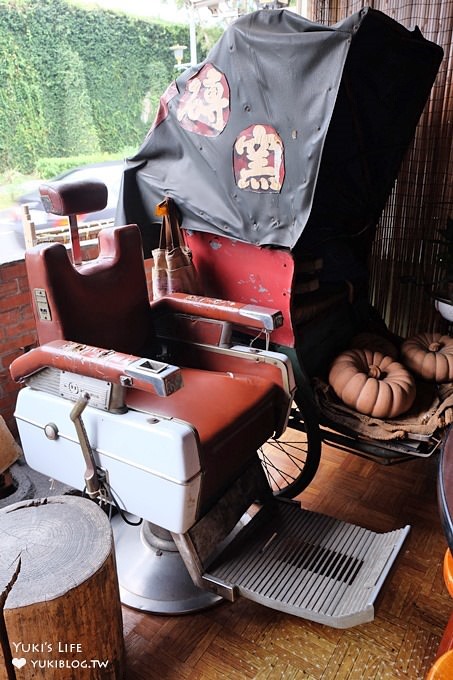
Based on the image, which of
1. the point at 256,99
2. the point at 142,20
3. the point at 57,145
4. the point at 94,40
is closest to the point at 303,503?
the point at 256,99

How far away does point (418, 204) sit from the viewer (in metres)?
2.85

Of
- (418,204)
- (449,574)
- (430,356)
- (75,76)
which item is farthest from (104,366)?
(75,76)

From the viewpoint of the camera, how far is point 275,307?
7.19 ft

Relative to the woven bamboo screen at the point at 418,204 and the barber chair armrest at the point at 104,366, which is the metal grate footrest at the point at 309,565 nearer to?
the barber chair armrest at the point at 104,366

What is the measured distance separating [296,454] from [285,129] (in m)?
1.72

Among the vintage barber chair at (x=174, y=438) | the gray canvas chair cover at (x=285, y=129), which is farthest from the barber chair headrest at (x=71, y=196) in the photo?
the gray canvas chair cover at (x=285, y=129)

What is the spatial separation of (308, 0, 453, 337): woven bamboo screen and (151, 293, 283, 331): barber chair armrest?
1.13 meters

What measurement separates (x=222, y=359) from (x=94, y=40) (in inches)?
316

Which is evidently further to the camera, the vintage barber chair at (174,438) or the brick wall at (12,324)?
the brick wall at (12,324)

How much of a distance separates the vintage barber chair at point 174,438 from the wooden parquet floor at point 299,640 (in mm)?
94

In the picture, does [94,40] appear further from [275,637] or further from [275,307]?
[275,637]

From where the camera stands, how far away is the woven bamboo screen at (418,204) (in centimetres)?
262

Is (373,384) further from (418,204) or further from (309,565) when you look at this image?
(418,204)

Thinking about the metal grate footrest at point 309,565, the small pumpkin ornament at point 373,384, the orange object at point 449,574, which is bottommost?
the metal grate footrest at point 309,565
